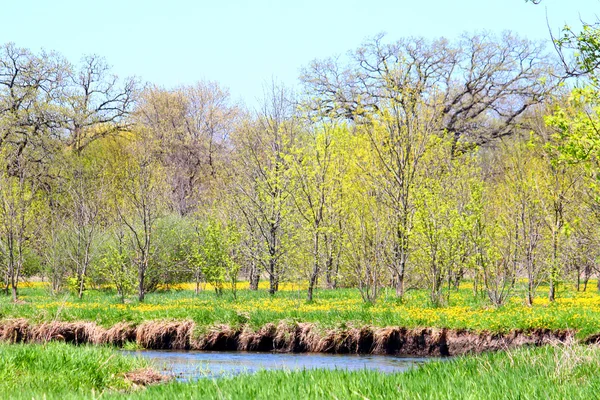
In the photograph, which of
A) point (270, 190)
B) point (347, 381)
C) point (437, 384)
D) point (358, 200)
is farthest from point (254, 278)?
point (437, 384)

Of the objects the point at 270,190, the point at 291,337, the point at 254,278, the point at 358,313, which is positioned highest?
the point at 270,190

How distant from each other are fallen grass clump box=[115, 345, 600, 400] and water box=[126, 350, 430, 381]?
15.1 feet

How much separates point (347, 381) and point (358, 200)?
47.2 ft

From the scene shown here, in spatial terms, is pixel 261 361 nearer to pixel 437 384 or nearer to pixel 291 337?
pixel 291 337

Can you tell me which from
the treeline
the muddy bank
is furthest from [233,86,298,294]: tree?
the muddy bank

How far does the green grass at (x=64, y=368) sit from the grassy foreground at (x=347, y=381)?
2 cm

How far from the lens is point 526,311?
1739 cm

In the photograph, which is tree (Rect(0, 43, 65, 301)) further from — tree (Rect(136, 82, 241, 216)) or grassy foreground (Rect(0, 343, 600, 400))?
grassy foreground (Rect(0, 343, 600, 400))

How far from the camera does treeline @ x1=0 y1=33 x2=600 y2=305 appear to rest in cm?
1997

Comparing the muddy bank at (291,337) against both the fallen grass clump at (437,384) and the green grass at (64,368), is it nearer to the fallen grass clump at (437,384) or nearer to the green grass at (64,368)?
the green grass at (64,368)

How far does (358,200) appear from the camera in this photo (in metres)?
22.7

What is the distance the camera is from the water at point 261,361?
1416 cm

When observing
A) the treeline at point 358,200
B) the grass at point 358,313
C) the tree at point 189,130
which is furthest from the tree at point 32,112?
the grass at point 358,313

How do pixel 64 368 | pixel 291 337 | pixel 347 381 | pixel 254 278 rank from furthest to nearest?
pixel 254 278
pixel 291 337
pixel 64 368
pixel 347 381
